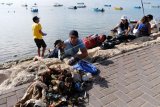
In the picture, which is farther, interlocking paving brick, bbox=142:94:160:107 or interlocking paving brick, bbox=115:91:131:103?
interlocking paving brick, bbox=115:91:131:103

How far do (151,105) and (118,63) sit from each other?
7.37 feet

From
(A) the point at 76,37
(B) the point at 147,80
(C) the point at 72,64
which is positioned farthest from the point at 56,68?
(B) the point at 147,80

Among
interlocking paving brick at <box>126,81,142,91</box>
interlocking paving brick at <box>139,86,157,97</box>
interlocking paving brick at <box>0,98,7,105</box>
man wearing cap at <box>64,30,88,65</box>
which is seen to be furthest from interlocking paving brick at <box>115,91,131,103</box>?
interlocking paving brick at <box>0,98,7,105</box>

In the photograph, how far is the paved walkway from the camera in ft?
14.3

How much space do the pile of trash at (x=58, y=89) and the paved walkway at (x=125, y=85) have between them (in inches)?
9.4

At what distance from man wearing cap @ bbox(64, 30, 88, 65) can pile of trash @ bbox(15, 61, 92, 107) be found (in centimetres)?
150

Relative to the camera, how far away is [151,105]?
4.21 metres

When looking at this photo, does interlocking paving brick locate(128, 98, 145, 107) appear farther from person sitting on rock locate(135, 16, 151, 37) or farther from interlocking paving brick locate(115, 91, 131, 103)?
person sitting on rock locate(135, 16, 151, 37)

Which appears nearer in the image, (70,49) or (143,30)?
(70,49)

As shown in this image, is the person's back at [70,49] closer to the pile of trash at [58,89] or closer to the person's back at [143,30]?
the pile of trash at [58,89]

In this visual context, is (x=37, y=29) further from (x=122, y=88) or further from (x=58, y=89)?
(x=122, y=88)

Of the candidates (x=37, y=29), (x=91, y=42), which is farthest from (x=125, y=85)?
(x=37, y=29)

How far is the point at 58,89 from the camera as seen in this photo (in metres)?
4.58

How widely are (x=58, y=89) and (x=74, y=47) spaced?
2586 millimetres
